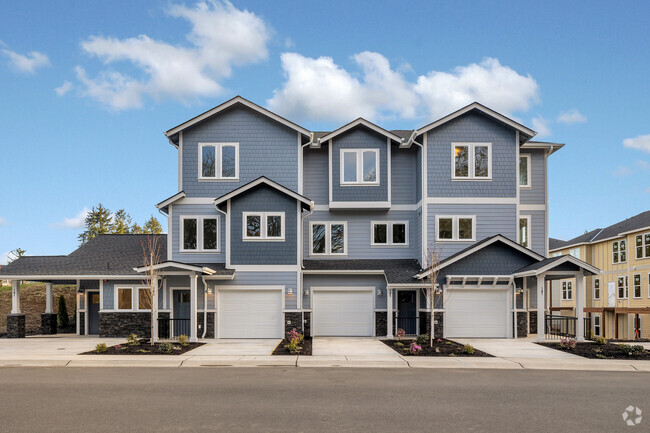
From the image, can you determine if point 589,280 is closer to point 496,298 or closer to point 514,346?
point 496,298

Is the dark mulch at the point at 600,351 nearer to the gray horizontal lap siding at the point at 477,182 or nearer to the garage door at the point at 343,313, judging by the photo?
the gray horizontal lap siding at the point at 477,182

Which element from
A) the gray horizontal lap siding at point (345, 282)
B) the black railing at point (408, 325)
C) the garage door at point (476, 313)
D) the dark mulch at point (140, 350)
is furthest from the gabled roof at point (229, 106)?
the dark mulch at point (140, 350)

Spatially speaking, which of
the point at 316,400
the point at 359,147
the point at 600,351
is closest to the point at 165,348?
the point at 316,400

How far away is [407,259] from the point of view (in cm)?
2664

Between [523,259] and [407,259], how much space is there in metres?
5.14

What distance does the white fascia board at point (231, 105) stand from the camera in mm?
25297

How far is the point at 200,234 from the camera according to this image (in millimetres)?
25078

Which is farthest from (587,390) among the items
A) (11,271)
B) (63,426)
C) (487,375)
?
(11,271)

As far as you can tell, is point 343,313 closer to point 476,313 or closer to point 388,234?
point 388,234

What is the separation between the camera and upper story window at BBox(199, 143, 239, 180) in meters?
→ 25.6

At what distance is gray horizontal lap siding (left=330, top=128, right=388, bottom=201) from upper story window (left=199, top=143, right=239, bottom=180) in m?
4.39

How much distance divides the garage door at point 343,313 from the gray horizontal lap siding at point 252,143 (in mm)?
5226

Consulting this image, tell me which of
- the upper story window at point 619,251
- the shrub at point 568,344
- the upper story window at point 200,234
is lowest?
the shrub at point 568,344

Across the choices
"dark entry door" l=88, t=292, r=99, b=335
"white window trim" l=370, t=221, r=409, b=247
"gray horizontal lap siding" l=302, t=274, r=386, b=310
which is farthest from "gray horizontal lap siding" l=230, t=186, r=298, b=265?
"dark entry door" l=88, t=292, r=99, b=335
